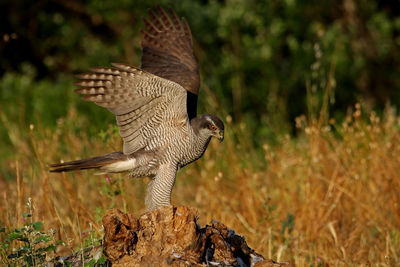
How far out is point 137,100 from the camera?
4.21 meters

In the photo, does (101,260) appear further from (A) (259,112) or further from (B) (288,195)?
(A) (259,112)

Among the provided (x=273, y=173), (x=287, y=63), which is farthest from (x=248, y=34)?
(x=273, y=173)

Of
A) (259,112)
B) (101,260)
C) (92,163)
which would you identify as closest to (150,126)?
(92,163)

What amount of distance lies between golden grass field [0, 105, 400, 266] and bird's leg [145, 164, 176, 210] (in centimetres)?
21

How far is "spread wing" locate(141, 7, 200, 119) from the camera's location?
5.04 metres

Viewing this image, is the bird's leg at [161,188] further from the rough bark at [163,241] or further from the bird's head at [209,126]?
the rough bark at [163,241]

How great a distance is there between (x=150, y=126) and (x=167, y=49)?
1.06m

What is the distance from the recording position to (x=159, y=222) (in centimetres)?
311

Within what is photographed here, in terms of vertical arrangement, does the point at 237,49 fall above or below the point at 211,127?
above

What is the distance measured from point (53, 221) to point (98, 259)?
1817mm

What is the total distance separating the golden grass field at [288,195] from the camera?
4.57 m

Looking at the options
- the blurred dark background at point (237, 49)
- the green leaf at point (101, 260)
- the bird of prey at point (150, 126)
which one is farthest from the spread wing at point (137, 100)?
the blurred dark background at point (237, 49)

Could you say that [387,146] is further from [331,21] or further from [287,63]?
[331,21]

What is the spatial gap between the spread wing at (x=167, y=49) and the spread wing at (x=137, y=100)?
679mm
